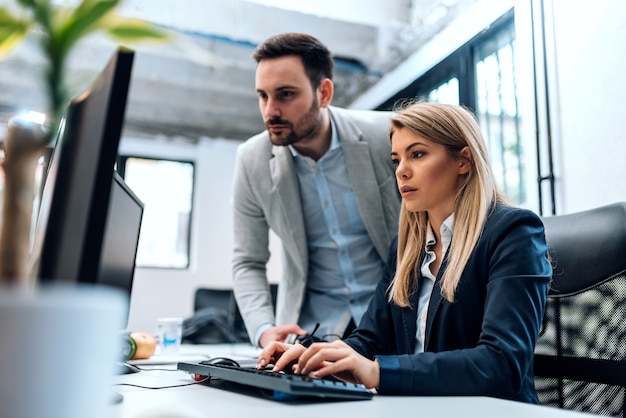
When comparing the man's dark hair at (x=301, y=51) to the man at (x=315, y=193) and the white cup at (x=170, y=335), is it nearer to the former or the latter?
the man at (x=315, y=193)

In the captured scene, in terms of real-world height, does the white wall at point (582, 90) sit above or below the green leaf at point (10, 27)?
above

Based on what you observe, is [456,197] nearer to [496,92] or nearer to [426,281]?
[426,281]

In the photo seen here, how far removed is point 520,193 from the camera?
2963 mm

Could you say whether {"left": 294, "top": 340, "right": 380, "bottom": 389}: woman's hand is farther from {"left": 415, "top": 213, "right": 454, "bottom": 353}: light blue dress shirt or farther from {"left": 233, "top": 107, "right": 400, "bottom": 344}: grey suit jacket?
{"left": 233, "top": 107, "right": 400, "bottom": 344}: grey suit jacket

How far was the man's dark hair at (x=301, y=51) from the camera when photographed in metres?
1.88

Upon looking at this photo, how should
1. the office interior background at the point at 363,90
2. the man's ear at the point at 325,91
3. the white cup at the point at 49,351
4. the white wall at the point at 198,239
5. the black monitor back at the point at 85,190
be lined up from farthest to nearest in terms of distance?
the white wall at the point at 198,239 < the office interior background at the point at 363,90 < the man's ear at the point at 325,91 < the black monitor back at the point at 85,190 < the white cup at the point at 49,351

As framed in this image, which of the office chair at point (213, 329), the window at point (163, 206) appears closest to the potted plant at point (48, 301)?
the office chair at point (213, 329)

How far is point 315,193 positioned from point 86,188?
1.46 m

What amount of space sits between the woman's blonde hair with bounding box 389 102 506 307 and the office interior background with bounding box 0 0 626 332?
595 millimetres

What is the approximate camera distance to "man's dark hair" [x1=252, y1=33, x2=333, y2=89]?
188cm

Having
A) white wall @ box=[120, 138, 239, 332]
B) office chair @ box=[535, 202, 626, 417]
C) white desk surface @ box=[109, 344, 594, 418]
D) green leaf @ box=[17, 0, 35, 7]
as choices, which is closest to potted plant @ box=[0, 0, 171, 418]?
green leaf @ box=[17, 0, 35, 7]

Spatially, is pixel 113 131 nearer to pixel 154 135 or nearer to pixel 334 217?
pixel 334 217

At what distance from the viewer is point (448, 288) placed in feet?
3.64

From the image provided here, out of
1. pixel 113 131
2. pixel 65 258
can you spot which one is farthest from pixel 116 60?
pixel 65 258
